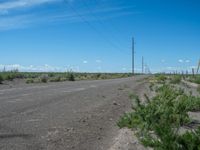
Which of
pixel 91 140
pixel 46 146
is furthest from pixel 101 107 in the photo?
pixel 46 146

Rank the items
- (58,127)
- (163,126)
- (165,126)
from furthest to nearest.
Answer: (58,127)
(163,126)
(165,126)

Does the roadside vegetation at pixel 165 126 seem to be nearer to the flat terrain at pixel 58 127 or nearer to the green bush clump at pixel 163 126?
the green bush clump at pixel 163 126

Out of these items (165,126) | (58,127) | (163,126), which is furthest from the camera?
(58,127)

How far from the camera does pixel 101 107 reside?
1795 cm

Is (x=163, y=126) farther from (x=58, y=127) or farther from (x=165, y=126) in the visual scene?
(x=58, y=127)

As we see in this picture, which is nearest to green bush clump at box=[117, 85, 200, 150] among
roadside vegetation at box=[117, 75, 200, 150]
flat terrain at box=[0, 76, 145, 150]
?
roadside vegetation at box=[117, 75, 200, 150]

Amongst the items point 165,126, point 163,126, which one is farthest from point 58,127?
point 165,126

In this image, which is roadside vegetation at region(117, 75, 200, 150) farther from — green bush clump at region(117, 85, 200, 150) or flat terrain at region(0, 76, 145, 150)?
flat terrain at region(0, 76, 145, 150)

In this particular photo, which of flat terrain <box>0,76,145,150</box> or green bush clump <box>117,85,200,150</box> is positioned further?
flat terrain <box>0,76,145,150</box>

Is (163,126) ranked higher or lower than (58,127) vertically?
higher

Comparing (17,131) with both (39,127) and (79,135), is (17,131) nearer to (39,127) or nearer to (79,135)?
(39,127)

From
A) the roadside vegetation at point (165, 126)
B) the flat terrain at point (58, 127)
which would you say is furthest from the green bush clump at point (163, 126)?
the flat terrain at point (58, 127)

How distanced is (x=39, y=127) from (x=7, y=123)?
1317 mm

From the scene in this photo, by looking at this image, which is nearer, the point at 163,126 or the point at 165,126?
the point at 165,126
